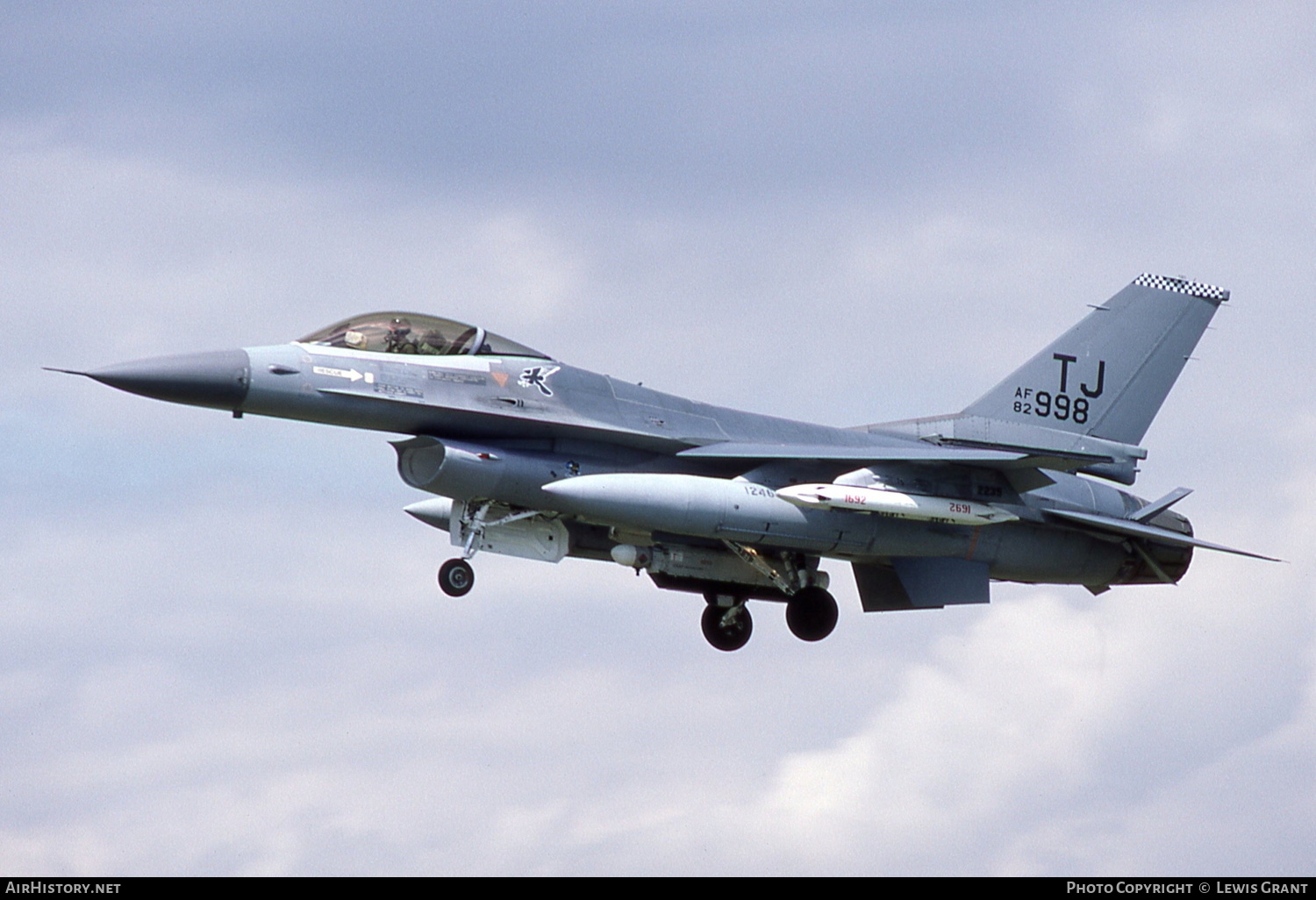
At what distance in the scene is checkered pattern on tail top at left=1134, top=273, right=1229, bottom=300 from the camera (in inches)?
987

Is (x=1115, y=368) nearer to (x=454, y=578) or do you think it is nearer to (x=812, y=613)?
(x=812, y=613)

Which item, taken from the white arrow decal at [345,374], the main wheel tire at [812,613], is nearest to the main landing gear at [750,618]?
the main wheel tire at [812,613]

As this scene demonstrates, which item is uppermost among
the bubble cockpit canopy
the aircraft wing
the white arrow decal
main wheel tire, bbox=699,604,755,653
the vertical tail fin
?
the vertical tail fin

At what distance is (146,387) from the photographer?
19.3 metres

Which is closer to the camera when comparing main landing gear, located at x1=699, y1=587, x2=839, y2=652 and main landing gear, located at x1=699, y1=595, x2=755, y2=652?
main landing gear, located at x1=699, y1=587, x2=839, y2=652

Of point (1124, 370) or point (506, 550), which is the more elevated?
point (1124, 370)

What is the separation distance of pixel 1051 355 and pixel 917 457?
13.9ft

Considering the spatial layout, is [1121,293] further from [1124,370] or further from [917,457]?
[917,457]

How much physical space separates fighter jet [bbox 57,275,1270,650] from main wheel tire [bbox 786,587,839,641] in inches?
0.9

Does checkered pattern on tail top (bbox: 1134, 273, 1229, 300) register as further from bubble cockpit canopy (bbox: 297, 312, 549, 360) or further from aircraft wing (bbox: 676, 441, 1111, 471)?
bubble cockpit canopy (bbox: 297, 312, 549, 360)

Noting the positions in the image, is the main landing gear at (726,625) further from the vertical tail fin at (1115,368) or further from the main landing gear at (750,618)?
the vertical tail fin at (1115,368)

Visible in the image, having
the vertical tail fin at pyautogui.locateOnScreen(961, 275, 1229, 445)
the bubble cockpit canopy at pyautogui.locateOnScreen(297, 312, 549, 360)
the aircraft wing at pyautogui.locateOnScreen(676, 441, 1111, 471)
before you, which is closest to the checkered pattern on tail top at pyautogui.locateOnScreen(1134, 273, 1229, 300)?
the vertical tail fin at pyautogui.locateOnScreen(961, 275, 1229, 445)
